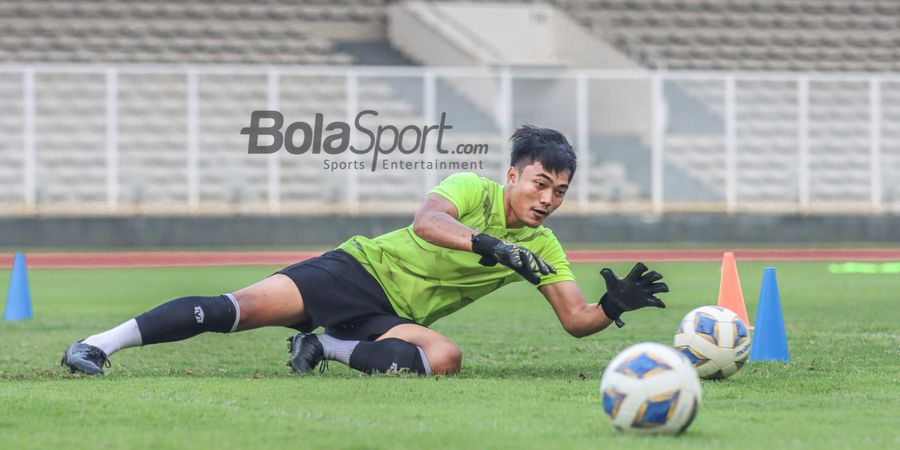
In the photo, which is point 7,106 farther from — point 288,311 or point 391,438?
point 391,438

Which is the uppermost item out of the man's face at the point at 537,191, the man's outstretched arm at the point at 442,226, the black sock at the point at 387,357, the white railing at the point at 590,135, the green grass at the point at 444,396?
the white railing at the point at 590,135

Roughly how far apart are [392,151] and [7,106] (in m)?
6.46

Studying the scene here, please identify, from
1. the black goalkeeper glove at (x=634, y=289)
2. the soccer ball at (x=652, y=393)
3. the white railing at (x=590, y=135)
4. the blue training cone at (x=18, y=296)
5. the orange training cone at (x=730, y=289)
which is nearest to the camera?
the soccer ball at (x=652, y=393)

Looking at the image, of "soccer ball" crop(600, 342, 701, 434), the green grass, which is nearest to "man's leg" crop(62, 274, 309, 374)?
the green grass

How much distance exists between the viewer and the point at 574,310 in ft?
25.0

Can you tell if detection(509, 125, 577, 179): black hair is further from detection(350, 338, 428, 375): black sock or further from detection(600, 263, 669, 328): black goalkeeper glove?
detection(350, 338, 428, 375): black sock

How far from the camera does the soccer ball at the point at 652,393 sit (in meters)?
5.16

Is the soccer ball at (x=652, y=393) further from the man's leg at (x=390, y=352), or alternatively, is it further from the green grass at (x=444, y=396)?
the man's leg at (x=390, y=352)

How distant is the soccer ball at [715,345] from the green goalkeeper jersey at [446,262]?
2.95ft

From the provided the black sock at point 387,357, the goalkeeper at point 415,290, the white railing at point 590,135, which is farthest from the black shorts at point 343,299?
the white railing at point 590,135

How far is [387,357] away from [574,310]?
107 centimetres

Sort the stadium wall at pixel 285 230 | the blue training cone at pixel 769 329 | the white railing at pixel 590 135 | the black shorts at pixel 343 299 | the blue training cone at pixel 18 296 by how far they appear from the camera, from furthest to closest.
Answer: the white railing at pixel 590 135, the stadium wall at pixel 285 230, the blue training cone at pixel 18 296, the blue training cone at pixel 769 329, the black shorts at pixel 343 299

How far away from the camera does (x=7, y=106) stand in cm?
2355

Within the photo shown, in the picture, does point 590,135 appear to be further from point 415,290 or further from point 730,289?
point 415,290
